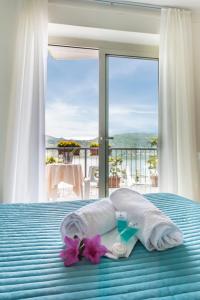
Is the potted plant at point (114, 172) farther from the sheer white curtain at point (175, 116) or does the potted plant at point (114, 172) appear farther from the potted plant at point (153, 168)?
the sheer white curtain at point (175, 116)

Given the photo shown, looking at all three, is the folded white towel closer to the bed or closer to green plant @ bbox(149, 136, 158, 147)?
the bed

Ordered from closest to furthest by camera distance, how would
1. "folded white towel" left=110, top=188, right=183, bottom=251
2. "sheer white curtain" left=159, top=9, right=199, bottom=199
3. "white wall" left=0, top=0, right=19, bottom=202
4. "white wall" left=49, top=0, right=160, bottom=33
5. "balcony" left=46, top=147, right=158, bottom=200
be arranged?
1. "folded white towel" left=110, top=188, right=183, bottom=251
2. "white wall" left=0, top=0, right=19, bottom=202
3. "white wall" left=49, top=0, right=160, bottom=33
4. "sheer white curtain" left=159, top=9, right=199, bottom=199
5. "balcony" left=46, top=147, right=158, bottom=200

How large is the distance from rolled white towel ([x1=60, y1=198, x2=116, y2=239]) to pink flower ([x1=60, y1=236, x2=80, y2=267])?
99 mm

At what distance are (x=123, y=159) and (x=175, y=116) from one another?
0.85 metres

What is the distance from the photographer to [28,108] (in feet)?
7.87

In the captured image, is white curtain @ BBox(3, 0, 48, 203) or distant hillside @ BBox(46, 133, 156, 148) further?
distant hillside @ BBox(46, 133, 156, 148)

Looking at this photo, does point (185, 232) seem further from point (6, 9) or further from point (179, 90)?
point (6, 9)

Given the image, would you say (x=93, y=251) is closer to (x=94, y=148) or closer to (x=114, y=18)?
(x=94, y=148)

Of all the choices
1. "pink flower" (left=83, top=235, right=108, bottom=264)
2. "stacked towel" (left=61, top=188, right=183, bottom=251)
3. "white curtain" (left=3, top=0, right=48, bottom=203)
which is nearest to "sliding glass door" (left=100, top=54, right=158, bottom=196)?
"white curtain" (left=3, top=0, right=48, bottom=203)

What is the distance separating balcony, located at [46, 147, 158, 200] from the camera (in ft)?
9.61

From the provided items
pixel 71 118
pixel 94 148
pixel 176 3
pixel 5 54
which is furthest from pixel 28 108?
pixel 176 3

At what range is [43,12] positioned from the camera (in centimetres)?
244

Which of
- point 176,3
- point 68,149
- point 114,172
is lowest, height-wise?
point 114,172

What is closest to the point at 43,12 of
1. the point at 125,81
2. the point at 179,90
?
the point at 125,81
